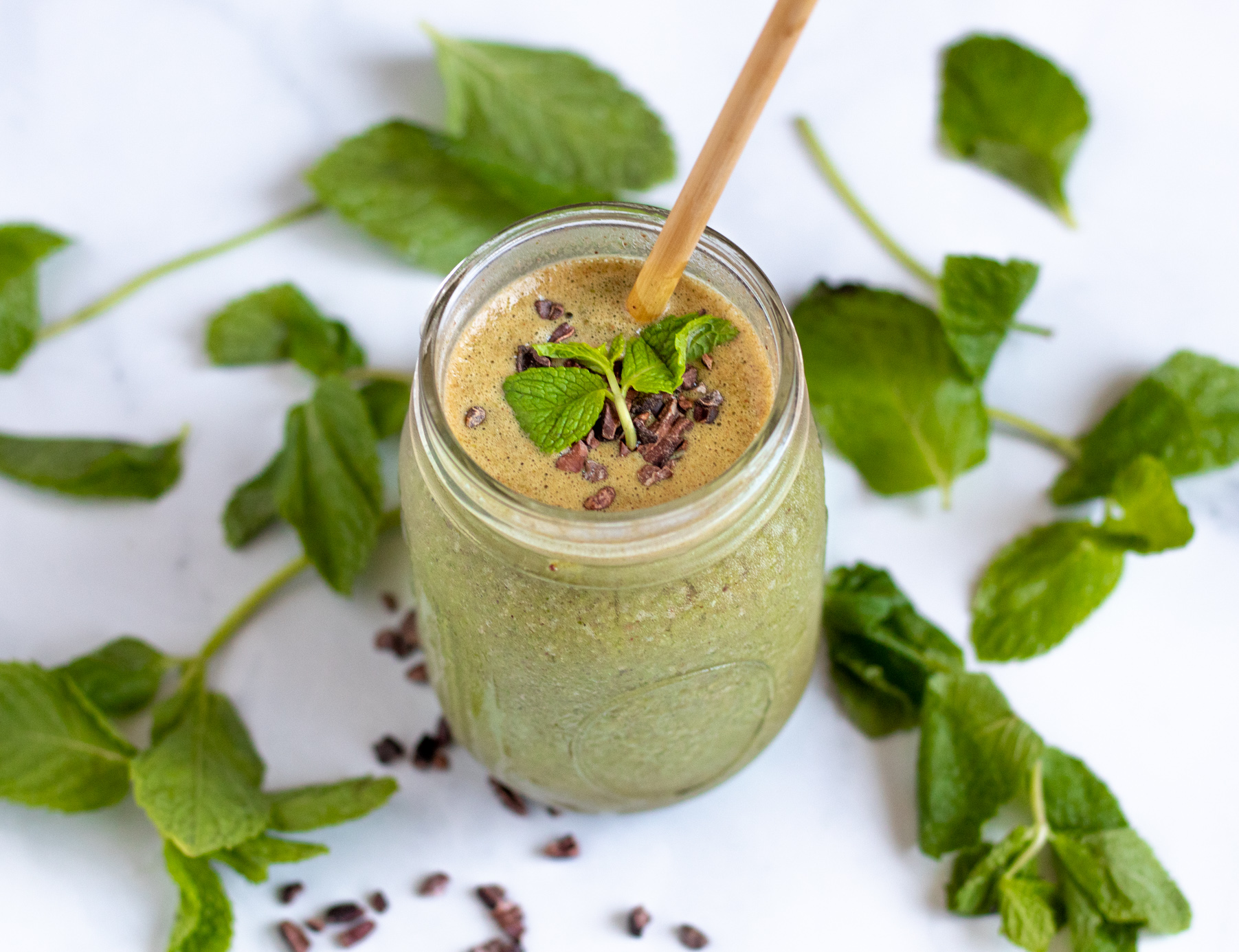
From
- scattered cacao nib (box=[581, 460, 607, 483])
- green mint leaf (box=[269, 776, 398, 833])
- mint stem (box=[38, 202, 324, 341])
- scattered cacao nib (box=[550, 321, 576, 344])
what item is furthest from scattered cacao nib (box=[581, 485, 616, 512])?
mint stem (box=[38, 202, 324, 341])

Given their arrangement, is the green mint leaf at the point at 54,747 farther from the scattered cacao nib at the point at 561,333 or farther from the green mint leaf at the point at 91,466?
the scattered cacao nib at the point at 561,333

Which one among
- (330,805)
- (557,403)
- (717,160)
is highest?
(717,160)

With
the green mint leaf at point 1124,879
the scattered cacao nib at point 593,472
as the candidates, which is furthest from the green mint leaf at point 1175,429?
the scattered cacao nib at point 593,472

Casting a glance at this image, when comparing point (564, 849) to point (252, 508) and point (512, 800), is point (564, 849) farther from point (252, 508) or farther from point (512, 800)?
point (252, 508)

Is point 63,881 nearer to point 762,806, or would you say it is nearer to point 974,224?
point 762,806

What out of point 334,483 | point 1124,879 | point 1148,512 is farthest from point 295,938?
point 1148,512

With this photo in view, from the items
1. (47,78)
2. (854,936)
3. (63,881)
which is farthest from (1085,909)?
(47,78)
